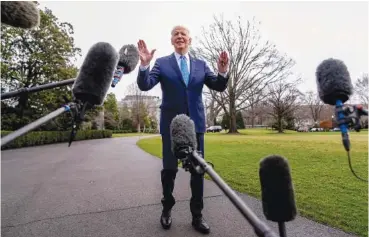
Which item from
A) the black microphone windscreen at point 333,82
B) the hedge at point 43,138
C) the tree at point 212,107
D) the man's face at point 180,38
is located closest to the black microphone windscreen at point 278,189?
the black microphone windscreen at point 333,82

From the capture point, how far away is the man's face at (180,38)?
3086 millimetres

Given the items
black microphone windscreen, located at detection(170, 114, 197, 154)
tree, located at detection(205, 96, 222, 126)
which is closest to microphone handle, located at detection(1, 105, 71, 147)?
black microphone windscreen, located at detection(170, 114, 197, 154)

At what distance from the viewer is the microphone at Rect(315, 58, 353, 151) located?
3.50 ft

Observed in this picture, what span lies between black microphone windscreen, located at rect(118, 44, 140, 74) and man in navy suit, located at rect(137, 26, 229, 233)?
85 centimetres

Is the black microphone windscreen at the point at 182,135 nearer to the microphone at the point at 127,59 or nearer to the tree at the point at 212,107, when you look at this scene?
the microphone at the point at 127,59

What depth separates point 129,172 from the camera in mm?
7016

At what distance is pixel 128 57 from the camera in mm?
1959

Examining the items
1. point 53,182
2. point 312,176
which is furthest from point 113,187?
point 312,176

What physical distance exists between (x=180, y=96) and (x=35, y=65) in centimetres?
2203

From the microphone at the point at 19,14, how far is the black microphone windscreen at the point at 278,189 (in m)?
1.03

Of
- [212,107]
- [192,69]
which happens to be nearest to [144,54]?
[192,69]

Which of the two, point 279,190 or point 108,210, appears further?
point 108,210

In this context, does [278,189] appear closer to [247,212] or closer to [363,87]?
[247,212]

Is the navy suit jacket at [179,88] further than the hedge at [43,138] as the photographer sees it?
No
